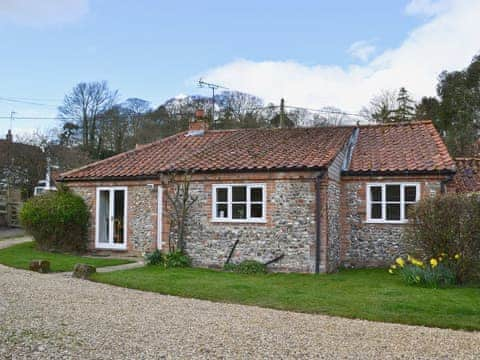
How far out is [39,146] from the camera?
113 ft

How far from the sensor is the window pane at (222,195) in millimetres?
16527

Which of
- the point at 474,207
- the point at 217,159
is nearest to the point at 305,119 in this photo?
the point at 217,159

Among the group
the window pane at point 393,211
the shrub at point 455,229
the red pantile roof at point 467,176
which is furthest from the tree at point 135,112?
the shrub at point 455,229

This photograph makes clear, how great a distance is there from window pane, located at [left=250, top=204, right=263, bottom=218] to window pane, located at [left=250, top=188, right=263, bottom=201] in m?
0.21

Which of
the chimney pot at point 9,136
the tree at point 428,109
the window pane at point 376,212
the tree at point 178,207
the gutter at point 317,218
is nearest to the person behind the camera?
the gutter at point 317,218

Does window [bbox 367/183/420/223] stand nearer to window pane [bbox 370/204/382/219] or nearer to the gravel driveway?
window pane [bbox 370/204/382/219]

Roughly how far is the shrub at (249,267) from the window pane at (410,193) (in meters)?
5.14

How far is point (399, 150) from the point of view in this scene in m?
18.4

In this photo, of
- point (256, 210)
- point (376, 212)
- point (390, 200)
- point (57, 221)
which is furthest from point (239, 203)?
point (57, 221)

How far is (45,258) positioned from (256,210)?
6.81m

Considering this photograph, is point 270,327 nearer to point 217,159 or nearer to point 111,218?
point 217,159

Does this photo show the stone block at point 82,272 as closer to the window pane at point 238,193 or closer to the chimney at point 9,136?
the window pane at point 238,193

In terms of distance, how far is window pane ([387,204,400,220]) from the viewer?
17.0 meters

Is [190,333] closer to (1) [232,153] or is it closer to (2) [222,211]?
(2) [222,211]
